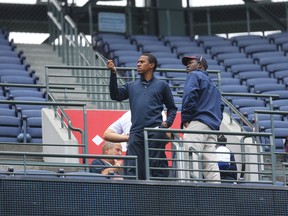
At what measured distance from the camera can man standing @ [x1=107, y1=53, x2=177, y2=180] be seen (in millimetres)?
16578

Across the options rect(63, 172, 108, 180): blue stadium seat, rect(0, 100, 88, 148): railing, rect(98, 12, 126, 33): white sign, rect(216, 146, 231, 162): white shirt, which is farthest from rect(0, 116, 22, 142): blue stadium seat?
rect(98, 12, 126, 33): white sign

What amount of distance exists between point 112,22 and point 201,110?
1556 cm

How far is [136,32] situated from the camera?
32875mm

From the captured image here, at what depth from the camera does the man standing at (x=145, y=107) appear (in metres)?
16.6

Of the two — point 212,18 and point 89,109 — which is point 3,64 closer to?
point 89,109

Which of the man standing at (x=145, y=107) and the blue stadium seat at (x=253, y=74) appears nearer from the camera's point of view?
the man standing at (x=145, y=107)

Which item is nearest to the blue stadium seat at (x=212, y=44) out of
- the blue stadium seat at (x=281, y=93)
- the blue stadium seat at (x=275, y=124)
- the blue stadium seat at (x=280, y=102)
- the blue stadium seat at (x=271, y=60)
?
the blue stadium seat at (x=271, y=60)

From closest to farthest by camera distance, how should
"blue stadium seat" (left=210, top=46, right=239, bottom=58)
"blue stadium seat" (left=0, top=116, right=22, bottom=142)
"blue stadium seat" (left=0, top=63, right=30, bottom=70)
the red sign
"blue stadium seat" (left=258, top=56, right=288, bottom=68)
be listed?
the red sign
"blue stadium seat" (left=0, top=116, right=22, bottom=142)
"blue stadium seat" (left=0, top=63, right=30, bottom=70)
"blue stadium seat" (left=258, top=56, right=288, bottom=68)
"blue stadium seat" (left=210, top=46, right=239, bottom=58)

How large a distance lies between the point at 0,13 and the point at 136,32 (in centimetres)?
332

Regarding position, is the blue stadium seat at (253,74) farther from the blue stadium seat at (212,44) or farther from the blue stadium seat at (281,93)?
the blue stadium seat at (212,44)

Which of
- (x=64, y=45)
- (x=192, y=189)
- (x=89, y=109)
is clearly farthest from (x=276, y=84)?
(x=192, y=189)

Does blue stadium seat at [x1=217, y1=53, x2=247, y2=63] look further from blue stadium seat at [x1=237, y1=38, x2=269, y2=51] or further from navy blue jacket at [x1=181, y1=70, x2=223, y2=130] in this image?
navy blue jacket at [x1=181, y1=70, x2=223, y2=130]

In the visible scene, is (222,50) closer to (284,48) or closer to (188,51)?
(188,51)

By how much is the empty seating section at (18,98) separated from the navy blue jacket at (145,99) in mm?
2033
